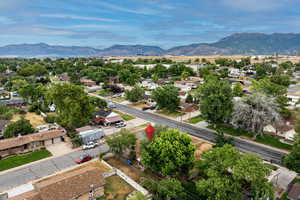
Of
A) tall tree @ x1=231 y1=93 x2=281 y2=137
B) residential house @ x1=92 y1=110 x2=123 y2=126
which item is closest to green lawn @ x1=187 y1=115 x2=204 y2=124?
tall tree @ x1=231 y1=93 x2=281 y2=137

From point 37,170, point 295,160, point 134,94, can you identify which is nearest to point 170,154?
point 295,160

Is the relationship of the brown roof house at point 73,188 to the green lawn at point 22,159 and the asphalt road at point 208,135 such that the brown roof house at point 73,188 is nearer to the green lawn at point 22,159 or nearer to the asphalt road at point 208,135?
the green lawn at point 22,159

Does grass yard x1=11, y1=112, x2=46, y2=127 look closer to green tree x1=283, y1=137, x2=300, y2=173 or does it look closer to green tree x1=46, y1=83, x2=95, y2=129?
green tree x1=46, y1=83, x2=95, y2=129

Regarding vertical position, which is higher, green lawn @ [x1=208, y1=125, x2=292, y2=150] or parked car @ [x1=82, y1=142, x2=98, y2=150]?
green lawn @ [x1=208, y1=125, x2=292, y2=150]

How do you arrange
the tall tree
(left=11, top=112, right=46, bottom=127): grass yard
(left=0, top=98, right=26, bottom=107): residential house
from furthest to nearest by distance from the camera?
(left=0, top=98, right=26, bottom=107): residential house
(left=11, top=112, right=46, bottom=127): grass yard
the tall tree

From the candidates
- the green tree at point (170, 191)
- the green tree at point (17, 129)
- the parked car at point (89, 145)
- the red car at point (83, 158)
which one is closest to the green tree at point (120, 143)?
the red car at point (83, 158)

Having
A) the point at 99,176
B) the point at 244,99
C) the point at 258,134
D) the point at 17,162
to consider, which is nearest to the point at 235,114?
the point at 244,99
